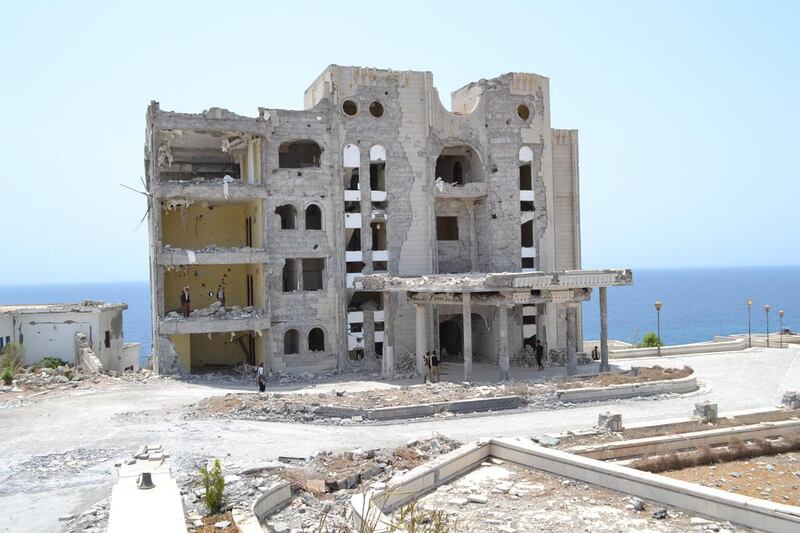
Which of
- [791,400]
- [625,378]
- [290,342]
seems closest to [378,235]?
[290,342]

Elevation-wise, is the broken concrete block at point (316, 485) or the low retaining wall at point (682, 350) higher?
the broken concrete block at point (316, 485)

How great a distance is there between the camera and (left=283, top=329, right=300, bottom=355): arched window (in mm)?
40763

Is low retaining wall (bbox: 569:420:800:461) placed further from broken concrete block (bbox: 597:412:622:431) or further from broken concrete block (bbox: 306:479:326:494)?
broken concrete block (bbox: 306:479:326:494)

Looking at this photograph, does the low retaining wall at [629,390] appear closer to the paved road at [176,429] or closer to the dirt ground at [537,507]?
the paved road at [176,429]

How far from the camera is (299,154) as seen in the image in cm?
4428

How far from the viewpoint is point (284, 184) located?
132 ft

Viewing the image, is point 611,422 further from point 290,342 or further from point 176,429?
point 290,342

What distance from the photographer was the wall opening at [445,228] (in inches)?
1820

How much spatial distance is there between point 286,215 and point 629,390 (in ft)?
69.4

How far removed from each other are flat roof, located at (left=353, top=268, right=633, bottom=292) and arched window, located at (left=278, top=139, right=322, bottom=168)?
1011cm

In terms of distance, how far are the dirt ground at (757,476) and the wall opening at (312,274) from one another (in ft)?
88.8

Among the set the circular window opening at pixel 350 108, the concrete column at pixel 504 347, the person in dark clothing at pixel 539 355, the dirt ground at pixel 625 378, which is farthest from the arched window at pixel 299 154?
the dirt ground at pixel 625 378

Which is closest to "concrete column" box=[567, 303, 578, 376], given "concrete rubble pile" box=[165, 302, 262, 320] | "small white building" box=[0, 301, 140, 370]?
"concrete rubble pile" box=[165, 302, 262, 320]

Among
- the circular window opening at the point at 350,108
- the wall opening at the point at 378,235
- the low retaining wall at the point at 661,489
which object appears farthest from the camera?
the wall opening at the point at 378,235
